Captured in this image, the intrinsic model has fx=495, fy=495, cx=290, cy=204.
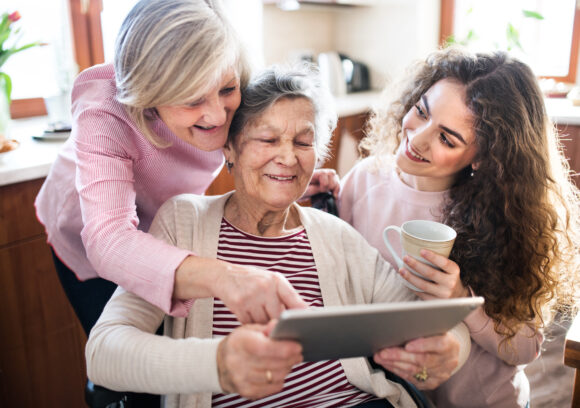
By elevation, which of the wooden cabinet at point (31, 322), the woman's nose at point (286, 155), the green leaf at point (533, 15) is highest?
the green leaf at point (533, 15)

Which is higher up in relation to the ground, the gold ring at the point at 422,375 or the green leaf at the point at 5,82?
the green leaf at the point at 5,82

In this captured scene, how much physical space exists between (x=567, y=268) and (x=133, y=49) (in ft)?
4.15

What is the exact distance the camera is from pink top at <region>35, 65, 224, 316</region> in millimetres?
988

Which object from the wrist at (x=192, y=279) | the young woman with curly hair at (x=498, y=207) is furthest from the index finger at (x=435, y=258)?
the wrist at (x=192, y=279)

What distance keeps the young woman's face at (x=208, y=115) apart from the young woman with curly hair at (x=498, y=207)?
0.52 m

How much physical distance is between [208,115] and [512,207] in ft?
2.70

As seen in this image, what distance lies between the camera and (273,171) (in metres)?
1.29

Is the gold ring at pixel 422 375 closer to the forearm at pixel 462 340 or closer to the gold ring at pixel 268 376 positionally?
the forearm at pixel 462 340

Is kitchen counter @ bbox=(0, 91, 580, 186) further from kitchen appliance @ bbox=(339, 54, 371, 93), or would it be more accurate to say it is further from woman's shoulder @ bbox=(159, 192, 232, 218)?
woman's shoulder @ bbox=(159, 192, 232, 218)

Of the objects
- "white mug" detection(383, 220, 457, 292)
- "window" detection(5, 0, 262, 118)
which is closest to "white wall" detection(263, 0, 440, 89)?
"window" detection(5, 0, 262, 118)

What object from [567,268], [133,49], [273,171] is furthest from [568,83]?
[133,49]

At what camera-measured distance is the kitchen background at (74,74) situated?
184cm

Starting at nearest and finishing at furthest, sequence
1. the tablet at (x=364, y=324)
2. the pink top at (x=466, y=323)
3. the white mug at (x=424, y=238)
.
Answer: the tablet at (x=364, y=324) < the white mug at (x=424, y=238) < the pink top at (x=466, y=323)

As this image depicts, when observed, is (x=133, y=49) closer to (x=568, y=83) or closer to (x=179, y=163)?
(x=179, y=163)
